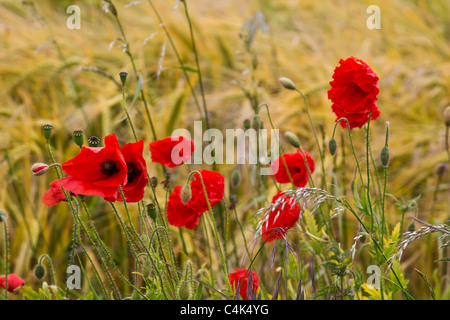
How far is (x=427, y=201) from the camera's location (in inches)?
46.3

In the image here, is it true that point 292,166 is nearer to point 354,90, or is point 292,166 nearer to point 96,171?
→ point 354,90

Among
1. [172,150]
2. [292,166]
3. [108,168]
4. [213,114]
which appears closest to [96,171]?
[108,168]

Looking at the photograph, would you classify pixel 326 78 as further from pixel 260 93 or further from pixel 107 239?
pixel 107 239

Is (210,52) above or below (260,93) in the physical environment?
above

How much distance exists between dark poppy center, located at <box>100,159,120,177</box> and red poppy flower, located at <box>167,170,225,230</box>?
0.36 ft

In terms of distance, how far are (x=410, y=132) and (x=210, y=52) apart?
60cm

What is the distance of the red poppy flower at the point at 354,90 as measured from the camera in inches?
21.3

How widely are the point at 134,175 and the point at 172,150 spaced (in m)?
0.10

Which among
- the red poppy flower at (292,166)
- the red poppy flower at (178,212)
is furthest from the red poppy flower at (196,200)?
the red poppy flower at (292,166)

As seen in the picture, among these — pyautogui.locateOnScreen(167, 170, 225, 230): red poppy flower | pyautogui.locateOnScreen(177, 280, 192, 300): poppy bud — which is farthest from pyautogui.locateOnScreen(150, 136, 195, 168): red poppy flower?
pyautogui.locateOnScreen(177, 280, 192, 300): poppy bud

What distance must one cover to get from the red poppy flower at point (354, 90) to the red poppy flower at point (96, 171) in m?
0.23

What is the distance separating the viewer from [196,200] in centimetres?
59
